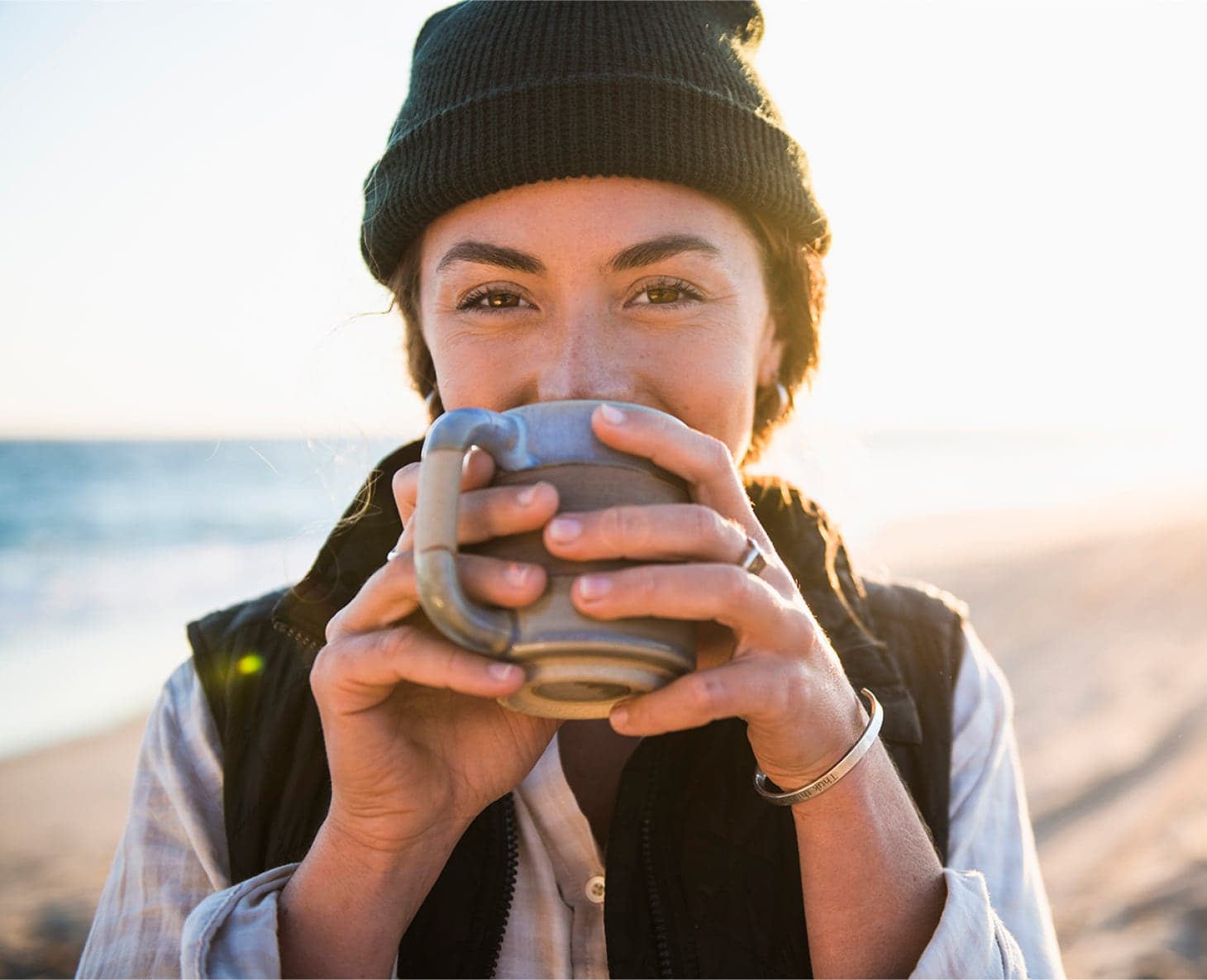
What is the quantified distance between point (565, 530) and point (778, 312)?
142 cm

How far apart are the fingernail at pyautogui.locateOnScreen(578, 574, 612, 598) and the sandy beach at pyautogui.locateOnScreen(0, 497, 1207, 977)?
1.70m

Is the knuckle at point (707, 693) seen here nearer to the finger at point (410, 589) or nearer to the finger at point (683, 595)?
the finger at point (683, 595)

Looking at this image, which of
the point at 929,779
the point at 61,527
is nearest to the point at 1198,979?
the point at 929,779

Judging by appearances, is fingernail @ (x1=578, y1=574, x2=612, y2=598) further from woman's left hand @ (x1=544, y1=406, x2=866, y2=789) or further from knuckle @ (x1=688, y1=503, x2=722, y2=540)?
knuckle @ (x1=688, y1=503, x2=722, y2=540)

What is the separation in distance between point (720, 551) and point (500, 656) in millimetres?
291

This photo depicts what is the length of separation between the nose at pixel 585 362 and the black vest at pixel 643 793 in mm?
659

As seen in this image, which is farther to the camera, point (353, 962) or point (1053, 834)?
point (1053, 834)

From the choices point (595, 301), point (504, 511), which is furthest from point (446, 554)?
point (595, 301)

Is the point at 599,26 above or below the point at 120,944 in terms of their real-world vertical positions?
above

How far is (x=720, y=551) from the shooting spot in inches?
45.7

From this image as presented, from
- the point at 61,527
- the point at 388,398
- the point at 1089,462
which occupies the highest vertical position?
the point at 1089,462

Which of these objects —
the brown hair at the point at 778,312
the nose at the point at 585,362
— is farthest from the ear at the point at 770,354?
the nose at the point at 585,362

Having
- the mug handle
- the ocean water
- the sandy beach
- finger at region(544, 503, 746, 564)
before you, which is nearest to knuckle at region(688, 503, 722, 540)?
finger at region(544, 503, 746, 564)

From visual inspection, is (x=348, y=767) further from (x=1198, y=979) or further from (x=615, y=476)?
(x=1198, y=979)
